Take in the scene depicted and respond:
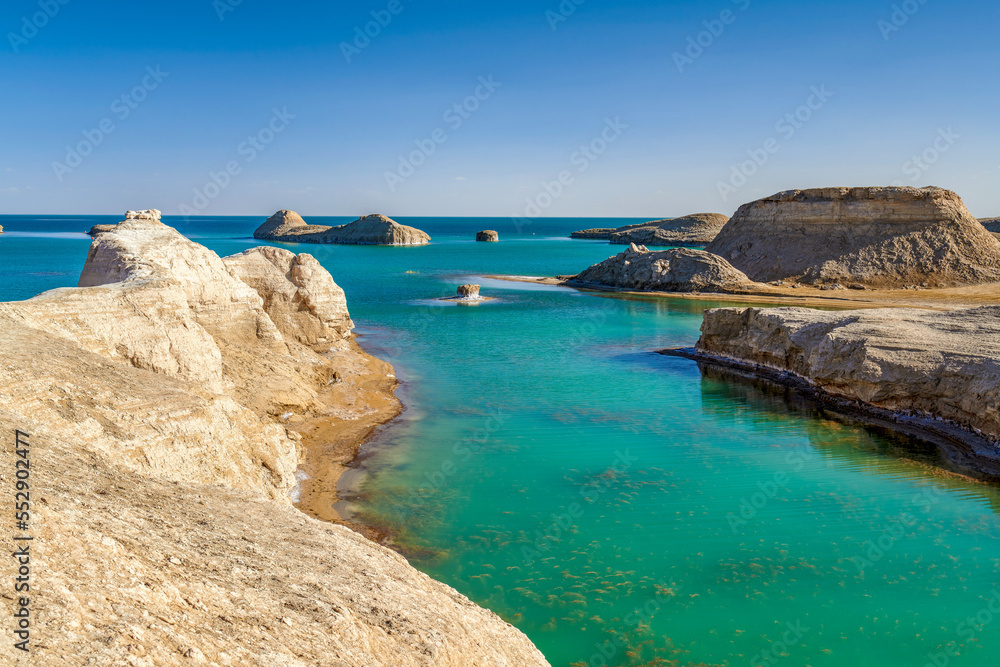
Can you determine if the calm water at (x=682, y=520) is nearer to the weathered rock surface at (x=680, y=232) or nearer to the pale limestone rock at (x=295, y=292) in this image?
the pale limestone rock at (x=295, y=292)

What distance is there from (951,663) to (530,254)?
88048 mm

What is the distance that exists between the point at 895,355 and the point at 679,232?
4253 inches

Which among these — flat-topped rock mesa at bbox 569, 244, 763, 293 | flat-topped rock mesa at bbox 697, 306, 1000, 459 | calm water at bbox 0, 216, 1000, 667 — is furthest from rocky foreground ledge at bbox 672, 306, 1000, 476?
flat-topped rock mesa at bbox 569, 244, 763, 293

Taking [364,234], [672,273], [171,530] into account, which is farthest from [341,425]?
[364,234]

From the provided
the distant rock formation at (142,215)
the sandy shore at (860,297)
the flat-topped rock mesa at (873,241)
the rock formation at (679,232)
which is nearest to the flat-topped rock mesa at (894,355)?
the sandy shore at (860,297)

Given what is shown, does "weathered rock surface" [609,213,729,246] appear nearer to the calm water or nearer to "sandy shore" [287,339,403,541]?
the calm water

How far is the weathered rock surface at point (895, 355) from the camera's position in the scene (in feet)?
55.4

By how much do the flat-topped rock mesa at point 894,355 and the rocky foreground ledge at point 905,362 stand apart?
0.02 meters

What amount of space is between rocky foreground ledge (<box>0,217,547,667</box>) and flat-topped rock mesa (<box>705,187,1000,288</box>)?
158 ft

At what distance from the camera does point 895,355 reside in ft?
61.8

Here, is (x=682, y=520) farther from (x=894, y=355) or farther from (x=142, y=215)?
(x=142, y=215)

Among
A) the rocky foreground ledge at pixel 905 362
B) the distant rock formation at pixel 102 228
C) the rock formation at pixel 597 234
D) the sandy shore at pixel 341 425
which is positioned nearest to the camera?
the sandy shore at pixel 341 425

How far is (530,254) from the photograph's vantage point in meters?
95.2

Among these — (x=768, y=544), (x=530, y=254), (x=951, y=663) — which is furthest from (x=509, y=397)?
(x=530, y=254)
